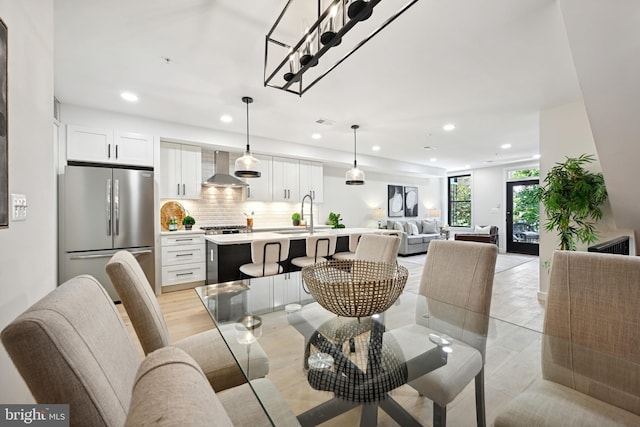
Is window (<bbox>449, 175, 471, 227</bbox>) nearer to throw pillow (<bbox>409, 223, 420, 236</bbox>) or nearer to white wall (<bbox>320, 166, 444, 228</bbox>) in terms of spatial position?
white wall (<bbox>320, 166, 444, 228</bbox>)

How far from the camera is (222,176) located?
4793mm

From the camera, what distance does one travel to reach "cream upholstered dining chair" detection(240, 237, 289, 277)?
300 centimetres

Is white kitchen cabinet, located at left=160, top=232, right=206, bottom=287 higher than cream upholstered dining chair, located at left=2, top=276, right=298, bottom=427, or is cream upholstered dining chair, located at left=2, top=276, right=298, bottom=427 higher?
cream upholstered dining chair, located at left=2, top=276, right=298, bottom=427

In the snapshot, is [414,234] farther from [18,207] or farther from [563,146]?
[18,207]

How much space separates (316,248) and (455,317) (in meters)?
2.07

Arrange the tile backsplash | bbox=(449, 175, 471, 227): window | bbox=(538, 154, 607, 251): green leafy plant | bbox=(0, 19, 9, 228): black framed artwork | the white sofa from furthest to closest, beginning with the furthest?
1. bbox=(449, 175, 471, 227): window
2. the white sofa
3. the tile backsplash
4. bbox=(538, 154, 607, 251): green leafy plant
5. bbox=(0, 19, 9, 228): black framed artwork

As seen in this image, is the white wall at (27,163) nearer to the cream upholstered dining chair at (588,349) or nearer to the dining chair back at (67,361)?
the dining chair back at (67,361)

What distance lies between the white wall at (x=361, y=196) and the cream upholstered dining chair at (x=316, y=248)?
10.6 ft

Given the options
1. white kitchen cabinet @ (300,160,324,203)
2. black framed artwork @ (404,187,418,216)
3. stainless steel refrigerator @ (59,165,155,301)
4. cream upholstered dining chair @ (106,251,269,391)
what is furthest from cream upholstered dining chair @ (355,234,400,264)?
black framed artwork @ (404,187,418,216)

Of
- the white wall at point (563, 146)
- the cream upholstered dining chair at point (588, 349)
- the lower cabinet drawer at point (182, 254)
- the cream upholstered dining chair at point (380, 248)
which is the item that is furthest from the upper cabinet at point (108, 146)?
the white wall at point (563, 146)

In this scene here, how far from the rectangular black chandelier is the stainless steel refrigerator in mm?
2555

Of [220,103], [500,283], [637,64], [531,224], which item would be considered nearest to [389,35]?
[637,64]

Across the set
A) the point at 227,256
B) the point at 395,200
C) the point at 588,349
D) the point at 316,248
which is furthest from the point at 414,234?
the point at 588,349

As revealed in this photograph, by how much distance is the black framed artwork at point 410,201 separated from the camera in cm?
865
